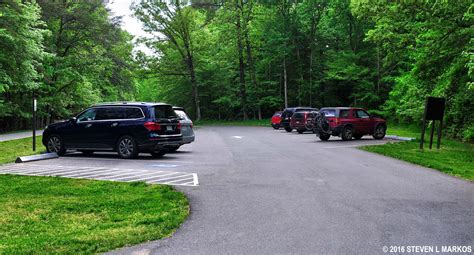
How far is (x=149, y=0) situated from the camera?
50125 mm

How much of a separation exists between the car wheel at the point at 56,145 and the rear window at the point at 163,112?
3.87 m

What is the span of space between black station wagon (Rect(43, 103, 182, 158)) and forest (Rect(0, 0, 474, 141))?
23.5 feet

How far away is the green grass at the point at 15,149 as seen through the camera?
624 inches

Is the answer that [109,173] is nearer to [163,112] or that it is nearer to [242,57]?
[163,112]

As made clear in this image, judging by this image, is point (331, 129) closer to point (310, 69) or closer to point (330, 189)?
point (330, 189)

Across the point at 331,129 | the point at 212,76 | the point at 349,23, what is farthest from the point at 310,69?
the point at 331,129

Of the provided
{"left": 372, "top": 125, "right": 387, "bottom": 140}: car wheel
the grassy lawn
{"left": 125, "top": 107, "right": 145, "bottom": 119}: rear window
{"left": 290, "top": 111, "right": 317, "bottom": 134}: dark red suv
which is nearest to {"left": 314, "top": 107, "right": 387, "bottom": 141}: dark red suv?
{"left": 372, "top": 125, "right": 387, "bottom": 140}: car wheel

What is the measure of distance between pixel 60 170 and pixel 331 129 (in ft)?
48.1

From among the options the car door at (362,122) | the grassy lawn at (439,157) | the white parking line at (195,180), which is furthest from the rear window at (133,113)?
the car door at (362,122)

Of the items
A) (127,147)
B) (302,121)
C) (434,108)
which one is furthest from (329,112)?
(127,147)

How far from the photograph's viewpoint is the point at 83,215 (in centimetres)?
682

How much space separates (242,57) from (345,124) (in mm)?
28857

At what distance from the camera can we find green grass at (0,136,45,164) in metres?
15.9

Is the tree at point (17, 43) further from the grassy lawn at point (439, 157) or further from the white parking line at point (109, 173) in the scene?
the grassy lawn at point (439, 157)
